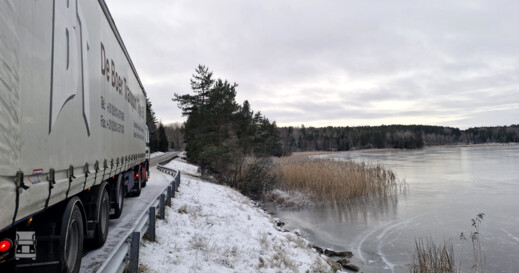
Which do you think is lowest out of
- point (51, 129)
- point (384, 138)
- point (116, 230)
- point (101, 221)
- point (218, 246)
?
point (218, 246)

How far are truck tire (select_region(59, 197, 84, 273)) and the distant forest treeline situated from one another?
10420 centimetres

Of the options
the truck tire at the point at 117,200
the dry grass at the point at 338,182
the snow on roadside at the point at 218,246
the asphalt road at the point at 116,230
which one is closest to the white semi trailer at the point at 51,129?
the asphalt road at the point at 116,230

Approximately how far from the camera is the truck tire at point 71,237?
4014 millimetres

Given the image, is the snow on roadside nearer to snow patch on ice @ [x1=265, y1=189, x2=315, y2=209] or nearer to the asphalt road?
the asphalt road

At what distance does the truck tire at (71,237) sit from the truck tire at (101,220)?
1.13m

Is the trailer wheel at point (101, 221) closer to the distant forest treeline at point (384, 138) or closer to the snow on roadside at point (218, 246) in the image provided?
the snow on roadside at point (218, 246)

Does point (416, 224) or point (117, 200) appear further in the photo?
point (416, 224)

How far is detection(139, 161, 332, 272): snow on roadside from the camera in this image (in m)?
6.62

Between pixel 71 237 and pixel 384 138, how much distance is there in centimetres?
14081

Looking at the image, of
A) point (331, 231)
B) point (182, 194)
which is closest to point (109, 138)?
point (182, 194)

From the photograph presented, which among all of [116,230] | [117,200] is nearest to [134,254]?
[116,230]

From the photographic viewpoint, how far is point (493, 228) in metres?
14.1

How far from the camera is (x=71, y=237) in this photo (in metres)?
4.45

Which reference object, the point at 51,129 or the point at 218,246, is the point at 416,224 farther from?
the point at 51,129
